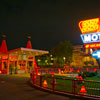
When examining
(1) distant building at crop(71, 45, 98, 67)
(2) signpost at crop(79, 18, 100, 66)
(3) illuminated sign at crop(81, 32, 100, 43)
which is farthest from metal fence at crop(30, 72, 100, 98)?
(1) distant building at crop(71, 45, 98, 67)

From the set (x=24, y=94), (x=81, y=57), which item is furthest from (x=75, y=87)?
(x=81, y=57)

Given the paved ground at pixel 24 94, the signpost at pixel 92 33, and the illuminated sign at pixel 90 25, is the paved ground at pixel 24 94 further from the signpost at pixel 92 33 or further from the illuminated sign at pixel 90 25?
the illuminated sign at pixel 90 25

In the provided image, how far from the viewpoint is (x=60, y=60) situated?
59.0 meters

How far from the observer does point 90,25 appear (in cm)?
1711

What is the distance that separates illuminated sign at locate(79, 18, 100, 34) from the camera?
16567 mm

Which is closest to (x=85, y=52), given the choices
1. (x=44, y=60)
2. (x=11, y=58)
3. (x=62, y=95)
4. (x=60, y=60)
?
(x=60, y=60)

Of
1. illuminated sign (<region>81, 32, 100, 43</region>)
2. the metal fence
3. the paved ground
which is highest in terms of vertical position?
illuminated sign (<region>81, 32, 100, 43</region>)

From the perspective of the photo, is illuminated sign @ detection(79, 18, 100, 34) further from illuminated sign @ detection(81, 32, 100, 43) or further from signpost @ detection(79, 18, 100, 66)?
illuminated sign @ detection(81, 32, 100, 43)

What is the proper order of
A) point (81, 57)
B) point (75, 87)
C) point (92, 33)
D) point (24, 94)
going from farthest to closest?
point (81, 57), point (92, 33), point (24, 94), point (75, 87)

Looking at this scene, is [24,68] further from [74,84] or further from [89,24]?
[74,84]

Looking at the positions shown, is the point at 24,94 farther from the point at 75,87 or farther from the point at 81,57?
the point at 81,57

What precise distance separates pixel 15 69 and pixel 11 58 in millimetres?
2275

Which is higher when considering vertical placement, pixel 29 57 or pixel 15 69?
pixel 29 57

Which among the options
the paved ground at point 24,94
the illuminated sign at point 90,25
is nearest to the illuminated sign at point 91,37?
the illuminated sign at point 90,25
